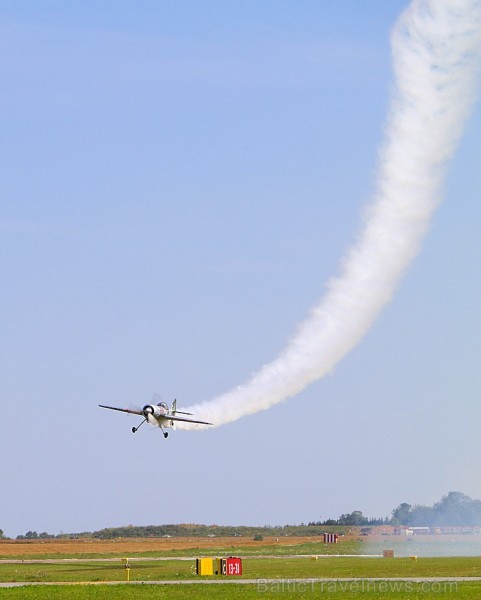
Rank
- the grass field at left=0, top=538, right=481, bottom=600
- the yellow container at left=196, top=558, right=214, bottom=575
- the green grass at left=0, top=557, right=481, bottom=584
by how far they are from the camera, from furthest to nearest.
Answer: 1. the yellow container at left=196, top=558, right=214, bottom=575
2. the green grass at left=0, top=557, right=481, bottom=584
3. the grass field at left=0, top=538, right=481, bottom=600

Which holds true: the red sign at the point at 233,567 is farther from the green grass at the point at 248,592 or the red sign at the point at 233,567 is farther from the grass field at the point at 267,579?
the green grass at the point at 248,592

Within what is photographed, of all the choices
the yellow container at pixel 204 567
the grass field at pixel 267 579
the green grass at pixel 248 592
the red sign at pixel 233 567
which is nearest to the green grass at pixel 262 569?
the grass field at pixel 267 579

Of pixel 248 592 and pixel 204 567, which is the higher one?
pixel 204 567

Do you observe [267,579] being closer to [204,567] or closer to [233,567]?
[233,567]

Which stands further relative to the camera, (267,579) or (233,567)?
(233,567)

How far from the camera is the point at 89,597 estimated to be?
70.4m

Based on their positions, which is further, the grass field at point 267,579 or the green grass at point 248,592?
the grass field at point 267,579

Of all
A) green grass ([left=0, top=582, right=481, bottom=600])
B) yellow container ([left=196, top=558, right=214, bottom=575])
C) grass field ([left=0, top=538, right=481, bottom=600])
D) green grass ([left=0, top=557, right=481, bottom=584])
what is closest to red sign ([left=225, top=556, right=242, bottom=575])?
green grass ([left=0, top=557, right=481, bottom=584])

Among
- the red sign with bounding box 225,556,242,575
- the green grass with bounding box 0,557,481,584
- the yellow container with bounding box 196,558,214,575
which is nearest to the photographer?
the green grass with bounding box 0,557,481,584

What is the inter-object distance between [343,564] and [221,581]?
94.9 ft

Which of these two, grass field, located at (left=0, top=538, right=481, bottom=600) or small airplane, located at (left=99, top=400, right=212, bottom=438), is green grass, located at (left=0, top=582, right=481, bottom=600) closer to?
grass field, located at (left=0, top=538, right=481, bottom=600)

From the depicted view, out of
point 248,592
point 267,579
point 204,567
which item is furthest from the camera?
point 204,567

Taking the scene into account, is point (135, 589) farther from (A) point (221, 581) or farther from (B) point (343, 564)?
(B) point (343, 564)

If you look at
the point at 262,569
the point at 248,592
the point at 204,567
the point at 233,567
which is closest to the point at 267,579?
Result: the point at 233,567
